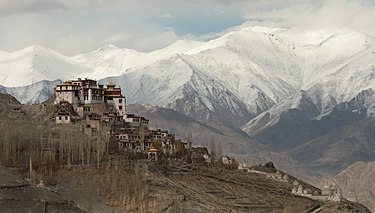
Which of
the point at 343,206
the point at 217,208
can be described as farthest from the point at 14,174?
the point at 343,206

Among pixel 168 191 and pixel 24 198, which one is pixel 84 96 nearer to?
pixel 168 191

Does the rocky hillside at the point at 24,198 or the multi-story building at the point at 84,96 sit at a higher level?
the multi-story building at the point at 84,96

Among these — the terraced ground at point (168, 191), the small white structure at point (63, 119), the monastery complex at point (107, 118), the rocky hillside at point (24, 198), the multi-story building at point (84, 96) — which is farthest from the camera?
the multi-story building at point (84, 96)

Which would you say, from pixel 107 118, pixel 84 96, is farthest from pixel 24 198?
pixel 84 96

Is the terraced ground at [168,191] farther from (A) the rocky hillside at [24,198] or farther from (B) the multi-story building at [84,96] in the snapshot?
(B) the multi-story building at [84,96]

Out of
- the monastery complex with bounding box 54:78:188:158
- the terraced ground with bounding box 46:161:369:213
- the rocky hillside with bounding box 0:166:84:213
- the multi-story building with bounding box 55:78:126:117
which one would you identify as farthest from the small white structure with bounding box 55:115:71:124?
the rocky hillside with bounding box 0:166:84:213

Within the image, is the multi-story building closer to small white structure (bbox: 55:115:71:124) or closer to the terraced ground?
small white structure (bbox: 55:115:71:124)

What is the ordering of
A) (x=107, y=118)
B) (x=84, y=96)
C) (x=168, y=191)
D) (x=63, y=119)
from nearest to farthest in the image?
1. (x=168, y=191)
2. (x=63, y=119)
3. (x=107, y=118)
4. (x=84, y=96)

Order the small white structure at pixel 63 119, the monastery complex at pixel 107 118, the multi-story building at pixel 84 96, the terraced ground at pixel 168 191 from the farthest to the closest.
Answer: the multi-story building at pixel 84 96 → the monastery complex at pixel 107 118 → the small white structure at pixel 63 119 → the terraced ground at pixel 168 191

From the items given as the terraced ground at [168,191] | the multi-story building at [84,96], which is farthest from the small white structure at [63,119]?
the terraced ground at [168,191]

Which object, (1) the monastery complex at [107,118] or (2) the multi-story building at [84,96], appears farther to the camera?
(2) the multi-story building at [84,96]

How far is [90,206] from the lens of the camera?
107m

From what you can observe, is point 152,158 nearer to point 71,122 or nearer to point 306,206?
point 71,122

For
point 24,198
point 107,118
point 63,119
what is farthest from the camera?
point 107,118
